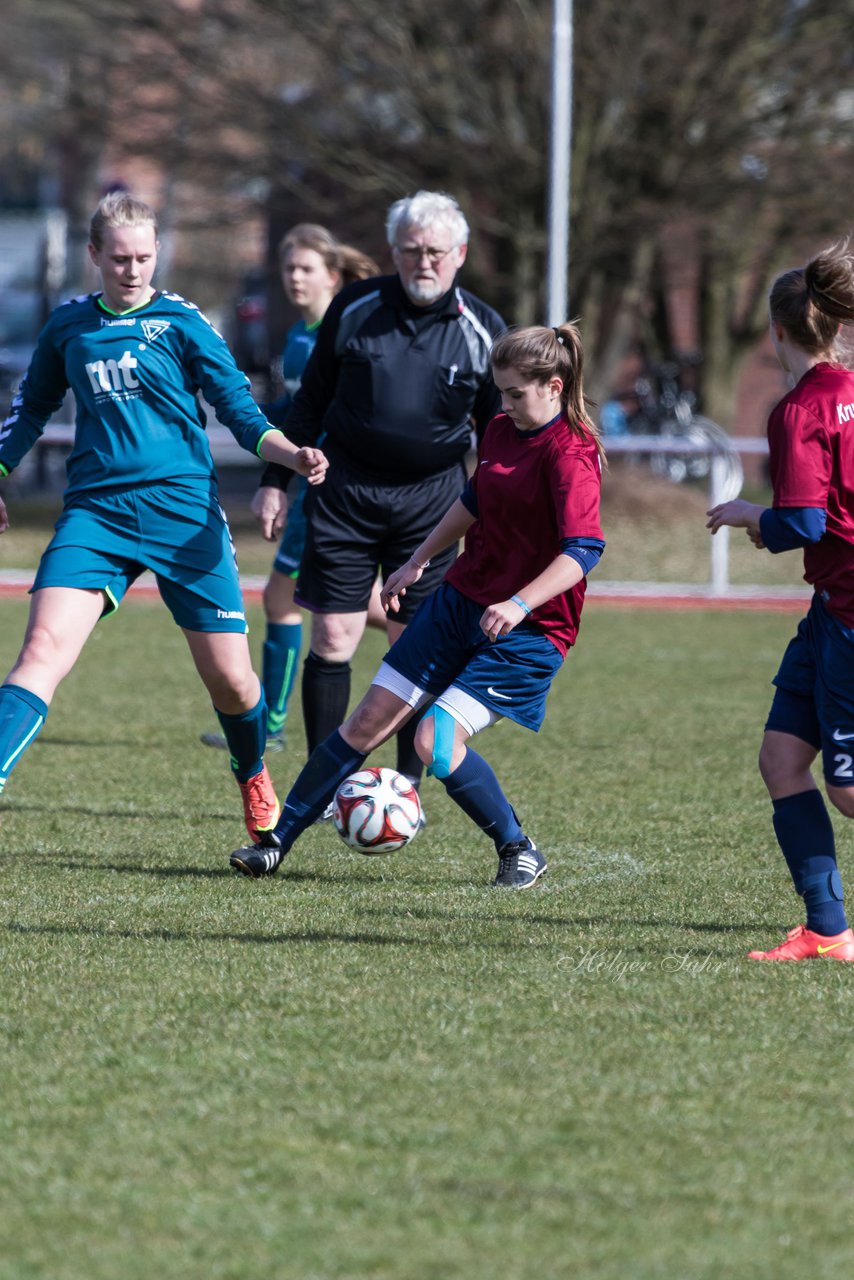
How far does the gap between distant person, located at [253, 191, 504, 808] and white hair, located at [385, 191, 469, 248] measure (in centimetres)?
1

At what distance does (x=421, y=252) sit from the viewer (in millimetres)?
6016

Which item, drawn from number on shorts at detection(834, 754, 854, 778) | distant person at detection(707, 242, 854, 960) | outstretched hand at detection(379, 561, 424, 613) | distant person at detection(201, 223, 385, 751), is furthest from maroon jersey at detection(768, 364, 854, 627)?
distant person at detection(201, 223, 385, 751)

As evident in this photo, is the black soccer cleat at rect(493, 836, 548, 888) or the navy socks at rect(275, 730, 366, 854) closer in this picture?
the navy socks at rect(275, 730, 366, 854)

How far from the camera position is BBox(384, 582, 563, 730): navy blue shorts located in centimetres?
517

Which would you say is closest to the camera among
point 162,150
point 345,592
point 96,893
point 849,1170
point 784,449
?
point 849,1170

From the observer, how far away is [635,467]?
69.2ft

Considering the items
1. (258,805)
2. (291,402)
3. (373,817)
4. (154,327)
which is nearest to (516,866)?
(373,817)

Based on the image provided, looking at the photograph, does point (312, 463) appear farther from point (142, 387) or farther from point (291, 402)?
point (291, 402)

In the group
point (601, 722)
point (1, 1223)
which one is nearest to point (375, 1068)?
point (1, 1223)

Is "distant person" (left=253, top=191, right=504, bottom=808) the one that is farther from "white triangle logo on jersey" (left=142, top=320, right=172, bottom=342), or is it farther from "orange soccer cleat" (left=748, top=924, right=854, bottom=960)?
"orange soccer cleat" (left=748, top=924, right=854, bottom=960)

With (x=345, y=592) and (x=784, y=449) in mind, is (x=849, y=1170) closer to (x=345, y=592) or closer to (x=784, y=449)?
(x=784, y=449)

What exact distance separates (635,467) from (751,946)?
16563 mm

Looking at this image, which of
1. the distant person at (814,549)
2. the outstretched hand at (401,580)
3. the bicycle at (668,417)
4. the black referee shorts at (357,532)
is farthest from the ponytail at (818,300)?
the bicycle at (668,417)

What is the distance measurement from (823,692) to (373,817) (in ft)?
4.58
